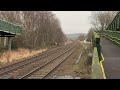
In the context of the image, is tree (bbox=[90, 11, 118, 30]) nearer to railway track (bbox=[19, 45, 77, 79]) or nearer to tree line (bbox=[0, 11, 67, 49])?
tree line (bbox=[0, 11, 67, 49])

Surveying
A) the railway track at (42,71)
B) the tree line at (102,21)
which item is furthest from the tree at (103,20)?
the railway track at (42,71)

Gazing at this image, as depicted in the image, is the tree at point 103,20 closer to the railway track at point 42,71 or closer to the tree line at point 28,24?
the tree line at point 28,24

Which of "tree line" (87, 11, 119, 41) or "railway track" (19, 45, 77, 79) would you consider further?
"tree line" (87, 11, 119, 41)

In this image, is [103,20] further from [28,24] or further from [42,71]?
[42,71]

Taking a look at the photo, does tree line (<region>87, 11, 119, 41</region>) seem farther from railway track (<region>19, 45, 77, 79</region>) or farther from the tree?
railway track (<region>19, 45, 77, 79</region>)

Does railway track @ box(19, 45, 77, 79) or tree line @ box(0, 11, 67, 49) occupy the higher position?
tree line @ box(0, 11, 67, 49)

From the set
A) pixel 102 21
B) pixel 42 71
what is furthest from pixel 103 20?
pixel 42 71

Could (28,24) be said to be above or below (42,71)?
above

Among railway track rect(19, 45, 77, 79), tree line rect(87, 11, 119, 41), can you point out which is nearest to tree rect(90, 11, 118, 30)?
tree line rect(87, 11, 119, 41)

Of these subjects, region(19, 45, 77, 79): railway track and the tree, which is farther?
the tree

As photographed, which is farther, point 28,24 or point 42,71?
point 28,24
